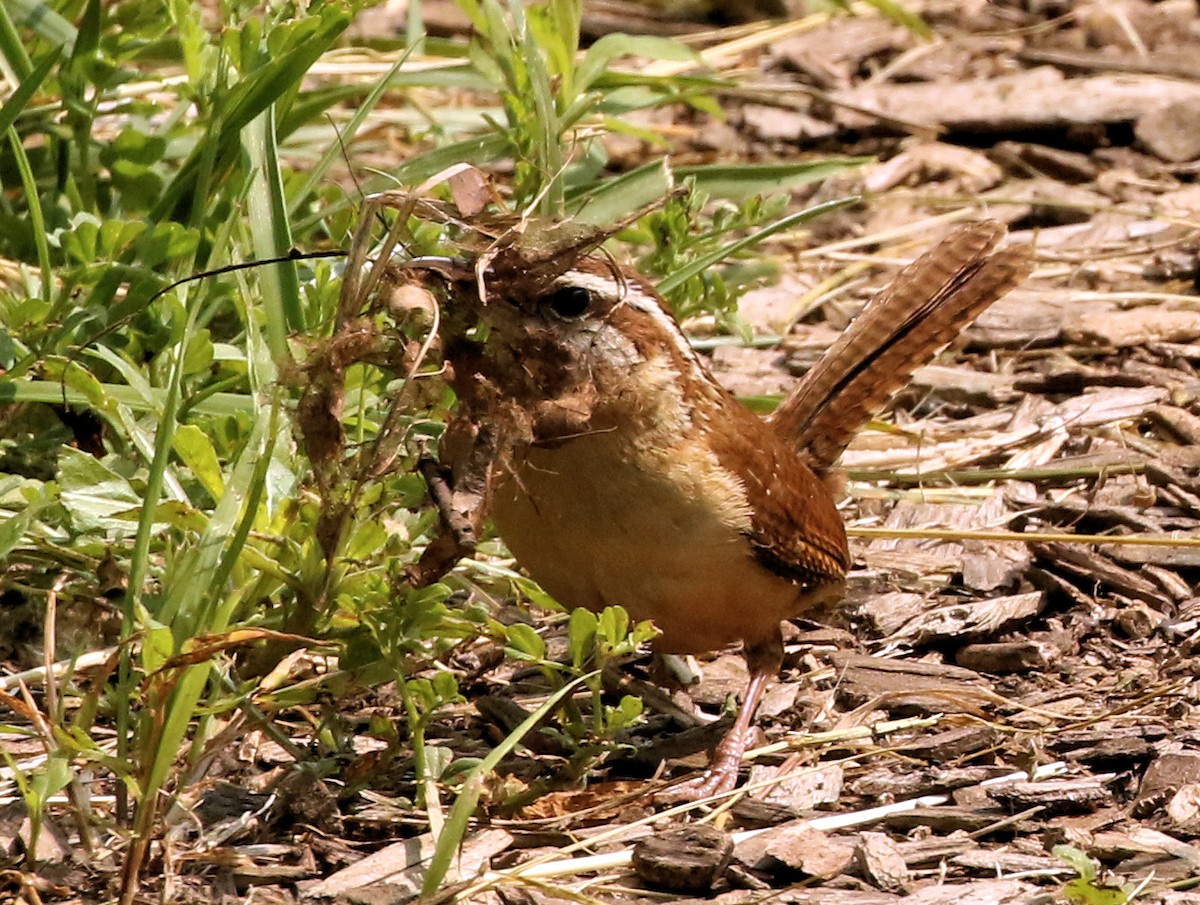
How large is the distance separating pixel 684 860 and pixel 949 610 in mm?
1604

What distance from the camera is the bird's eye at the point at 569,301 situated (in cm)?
358

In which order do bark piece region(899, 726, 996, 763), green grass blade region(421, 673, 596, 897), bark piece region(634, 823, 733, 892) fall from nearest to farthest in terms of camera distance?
green grass blade region(421, 673, 596, 897) → bark piece region(634, 823, 733, 892) → bark piece region(899, 726, 996, 763)

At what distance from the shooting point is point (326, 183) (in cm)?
583

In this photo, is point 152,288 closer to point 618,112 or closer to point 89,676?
point 89,676

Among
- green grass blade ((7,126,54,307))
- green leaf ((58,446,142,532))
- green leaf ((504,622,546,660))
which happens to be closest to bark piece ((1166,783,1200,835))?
green leaf ((504,622,546,660))

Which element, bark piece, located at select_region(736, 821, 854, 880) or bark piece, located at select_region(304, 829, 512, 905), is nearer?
bark piece, located at select_region(304, 829, 512, 905)

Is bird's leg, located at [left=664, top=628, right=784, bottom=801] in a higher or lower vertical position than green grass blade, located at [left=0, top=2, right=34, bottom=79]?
lower

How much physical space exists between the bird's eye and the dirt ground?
97 cm

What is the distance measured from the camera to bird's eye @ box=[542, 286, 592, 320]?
141 inches

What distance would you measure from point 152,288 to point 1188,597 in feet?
9.07

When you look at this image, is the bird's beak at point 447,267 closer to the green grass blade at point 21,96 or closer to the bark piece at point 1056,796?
the green grass blade at point 21,96

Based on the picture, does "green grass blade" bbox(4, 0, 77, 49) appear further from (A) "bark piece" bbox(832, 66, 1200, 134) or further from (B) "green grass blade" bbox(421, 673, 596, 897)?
(A) "bark piece" bbox(832, 66, 1200, 134)

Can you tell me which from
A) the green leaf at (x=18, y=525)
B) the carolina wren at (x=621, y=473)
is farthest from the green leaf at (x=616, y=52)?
the green leaf at (x=18, y=525)

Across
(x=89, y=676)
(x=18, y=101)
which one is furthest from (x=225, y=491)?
(x=18, y=101)
